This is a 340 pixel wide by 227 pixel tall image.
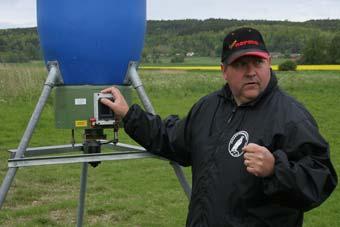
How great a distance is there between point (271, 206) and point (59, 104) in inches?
67.2

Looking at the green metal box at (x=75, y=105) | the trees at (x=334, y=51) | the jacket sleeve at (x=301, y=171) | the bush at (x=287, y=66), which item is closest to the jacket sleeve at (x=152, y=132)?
the green metal box at (x=75, y=105)

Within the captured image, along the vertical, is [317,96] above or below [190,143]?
below

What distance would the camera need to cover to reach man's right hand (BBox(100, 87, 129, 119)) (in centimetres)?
381

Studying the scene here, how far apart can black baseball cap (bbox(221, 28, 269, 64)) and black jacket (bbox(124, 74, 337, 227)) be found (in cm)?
18

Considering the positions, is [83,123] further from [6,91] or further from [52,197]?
[6,91]

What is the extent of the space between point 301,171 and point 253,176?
0.93ft

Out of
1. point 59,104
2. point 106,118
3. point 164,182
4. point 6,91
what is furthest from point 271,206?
point 6,91

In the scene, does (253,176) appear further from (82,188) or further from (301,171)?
(82,188)

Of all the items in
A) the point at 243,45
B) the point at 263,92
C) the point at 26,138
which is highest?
the point at 243,45

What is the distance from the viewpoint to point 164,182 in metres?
8.93

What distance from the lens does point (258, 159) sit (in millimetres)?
2768

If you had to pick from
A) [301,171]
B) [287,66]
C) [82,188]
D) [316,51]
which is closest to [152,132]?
[301,171]

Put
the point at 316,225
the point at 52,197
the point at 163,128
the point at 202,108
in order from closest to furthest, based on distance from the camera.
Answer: the point at 202,108 → the point at 163,128 → the point at 316,225 → the point at 52,197

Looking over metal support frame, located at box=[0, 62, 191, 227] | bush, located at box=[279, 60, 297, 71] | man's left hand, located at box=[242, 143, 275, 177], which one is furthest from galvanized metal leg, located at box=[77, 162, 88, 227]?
bush, located at box=[279, 60, 297, 71]
